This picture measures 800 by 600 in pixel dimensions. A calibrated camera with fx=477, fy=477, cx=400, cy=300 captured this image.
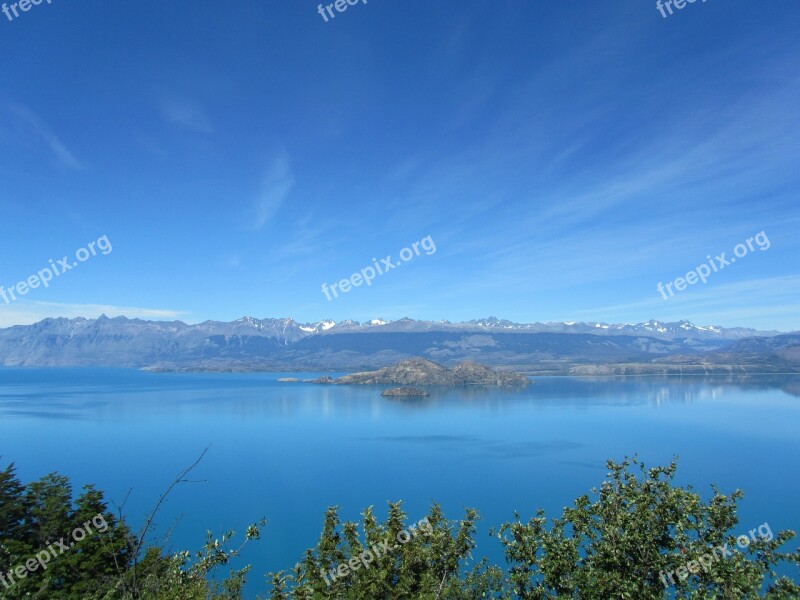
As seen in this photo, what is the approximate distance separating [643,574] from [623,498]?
1.89 m

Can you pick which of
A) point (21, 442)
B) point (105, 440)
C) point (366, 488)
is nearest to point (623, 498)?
point (366, 488)

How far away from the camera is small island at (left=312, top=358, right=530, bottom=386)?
599ft

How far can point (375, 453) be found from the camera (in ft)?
220

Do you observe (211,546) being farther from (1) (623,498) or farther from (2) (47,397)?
(2) (47,397)

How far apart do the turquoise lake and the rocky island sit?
5382 cm
